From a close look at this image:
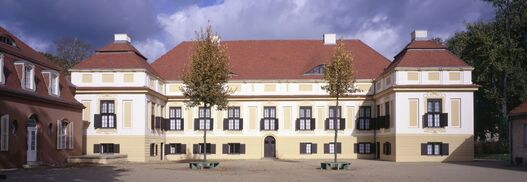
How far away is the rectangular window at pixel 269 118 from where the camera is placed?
55.3 m

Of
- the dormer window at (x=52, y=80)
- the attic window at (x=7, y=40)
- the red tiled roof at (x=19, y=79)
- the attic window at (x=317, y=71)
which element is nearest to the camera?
the red tiled roof at (x=19, y=79)

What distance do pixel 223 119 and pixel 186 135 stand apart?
3.40 metres

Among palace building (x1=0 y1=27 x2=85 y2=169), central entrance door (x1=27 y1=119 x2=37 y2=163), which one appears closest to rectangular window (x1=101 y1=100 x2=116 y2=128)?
palace building (x1=0 y1=27 x2=85 y2=169)

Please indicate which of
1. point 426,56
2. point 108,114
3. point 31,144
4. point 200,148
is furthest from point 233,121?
point 31,144

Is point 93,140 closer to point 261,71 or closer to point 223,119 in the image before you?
point 223,119

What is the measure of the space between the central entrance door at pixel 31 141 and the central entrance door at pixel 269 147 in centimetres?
2347

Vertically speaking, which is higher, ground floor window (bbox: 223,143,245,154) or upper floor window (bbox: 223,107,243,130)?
upper floor window (bbox: 223,107,243,130)

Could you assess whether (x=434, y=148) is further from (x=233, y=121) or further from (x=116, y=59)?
(x=116, y=59)

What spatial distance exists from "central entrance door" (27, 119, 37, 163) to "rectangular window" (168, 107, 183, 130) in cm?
2011

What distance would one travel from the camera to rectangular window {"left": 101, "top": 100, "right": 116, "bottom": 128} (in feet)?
158

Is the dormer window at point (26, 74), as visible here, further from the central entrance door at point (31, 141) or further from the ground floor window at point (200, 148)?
the ground floor window at point (200, 148)

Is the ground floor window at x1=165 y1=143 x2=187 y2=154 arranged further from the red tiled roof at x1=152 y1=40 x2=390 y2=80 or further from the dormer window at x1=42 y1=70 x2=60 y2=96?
the dormer window at x1=42 y1=70 x2=60 y2=96

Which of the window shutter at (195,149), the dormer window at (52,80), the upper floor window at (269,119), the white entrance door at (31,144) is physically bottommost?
the window shutter at (195,149)

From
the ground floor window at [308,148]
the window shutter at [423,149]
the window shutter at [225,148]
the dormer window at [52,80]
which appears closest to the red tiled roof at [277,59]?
the ground floor window at [308,148]
